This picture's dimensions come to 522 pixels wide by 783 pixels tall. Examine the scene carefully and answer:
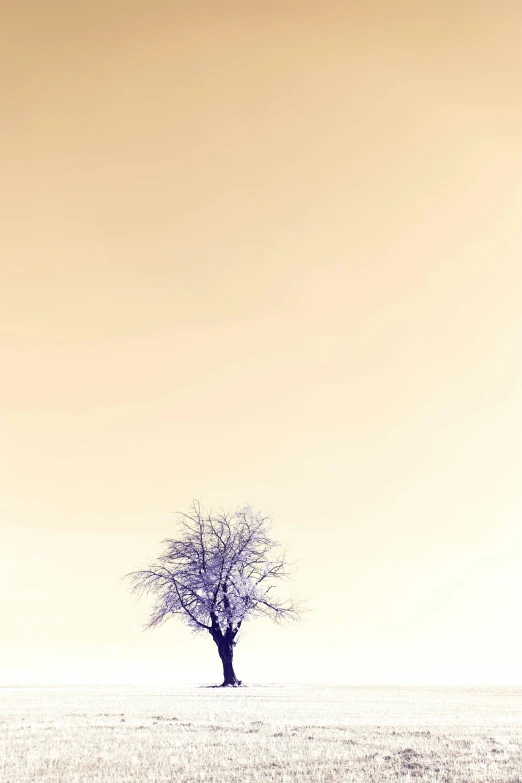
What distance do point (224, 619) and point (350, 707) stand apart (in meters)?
24.5

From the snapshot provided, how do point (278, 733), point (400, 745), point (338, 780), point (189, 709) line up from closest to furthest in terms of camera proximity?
point (338, 780) < point (400, 745) < point (278, 733) < point (189, 709)

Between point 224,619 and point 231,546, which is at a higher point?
point 231,546

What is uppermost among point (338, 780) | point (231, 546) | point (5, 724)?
point (231, 546)

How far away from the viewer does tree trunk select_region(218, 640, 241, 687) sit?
60.4m

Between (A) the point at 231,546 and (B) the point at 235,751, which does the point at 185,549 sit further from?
(B) the point at 235,751

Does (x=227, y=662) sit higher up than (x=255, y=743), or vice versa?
(x=227, y=662)

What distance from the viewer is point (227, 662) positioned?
60969mm

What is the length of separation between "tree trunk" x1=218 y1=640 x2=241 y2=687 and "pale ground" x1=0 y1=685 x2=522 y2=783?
23.2 metres

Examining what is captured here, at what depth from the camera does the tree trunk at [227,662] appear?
60.4m

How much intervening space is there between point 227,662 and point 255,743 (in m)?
40.0

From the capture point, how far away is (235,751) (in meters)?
21.0

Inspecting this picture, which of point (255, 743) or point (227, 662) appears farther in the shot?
point (227, 662)

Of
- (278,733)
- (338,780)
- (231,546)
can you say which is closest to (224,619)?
(231,546)

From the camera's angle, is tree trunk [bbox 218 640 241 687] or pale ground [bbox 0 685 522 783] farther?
tree trunk [bbox 218 640 241 687]
